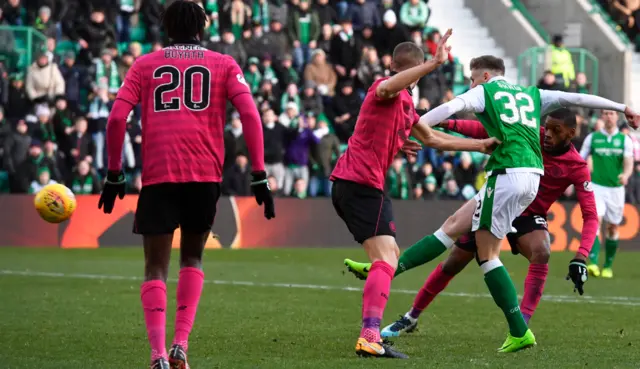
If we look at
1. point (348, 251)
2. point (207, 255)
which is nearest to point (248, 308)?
point (207, 255)

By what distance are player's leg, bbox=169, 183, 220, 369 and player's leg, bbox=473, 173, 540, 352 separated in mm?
2209

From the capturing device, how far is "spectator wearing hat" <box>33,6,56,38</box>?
23266 mm

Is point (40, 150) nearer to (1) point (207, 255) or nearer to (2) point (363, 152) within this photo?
(1) point (207, 255)

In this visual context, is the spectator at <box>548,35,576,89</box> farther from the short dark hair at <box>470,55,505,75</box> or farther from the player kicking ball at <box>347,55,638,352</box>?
the player kicking ball at <box>347,55,638,352</box>

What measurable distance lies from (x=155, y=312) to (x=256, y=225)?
592 inches

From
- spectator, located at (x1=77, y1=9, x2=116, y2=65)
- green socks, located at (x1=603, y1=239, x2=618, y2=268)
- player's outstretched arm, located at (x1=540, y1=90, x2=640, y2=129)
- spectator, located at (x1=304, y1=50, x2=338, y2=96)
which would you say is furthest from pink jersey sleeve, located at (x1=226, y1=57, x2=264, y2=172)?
spectator, located at (x1=304, y1=50, x2=338, y2=96)

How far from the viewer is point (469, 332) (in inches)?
383

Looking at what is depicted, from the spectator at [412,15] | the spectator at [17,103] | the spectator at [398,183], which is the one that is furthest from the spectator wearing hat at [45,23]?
the spectator at [412,15]

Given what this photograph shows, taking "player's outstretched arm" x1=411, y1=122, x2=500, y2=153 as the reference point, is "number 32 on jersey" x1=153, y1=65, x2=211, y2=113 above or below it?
above

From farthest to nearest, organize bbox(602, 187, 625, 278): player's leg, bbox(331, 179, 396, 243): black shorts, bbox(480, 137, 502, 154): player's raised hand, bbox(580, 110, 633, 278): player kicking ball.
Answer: bbox(602, 187, 625, 278): player's leg
bbox(580, 110, 633, 278): player kicking ball
bbox(480, 137, 502, 154): player's raised hand
bbox(331, 179, 396, 243): black shorts

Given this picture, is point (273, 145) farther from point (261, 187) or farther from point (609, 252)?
point (261, 187)

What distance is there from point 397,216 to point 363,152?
14164 mm

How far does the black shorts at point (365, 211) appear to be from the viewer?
27.1ft

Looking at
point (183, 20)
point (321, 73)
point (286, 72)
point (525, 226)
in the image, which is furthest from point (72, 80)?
point (183, 20)
